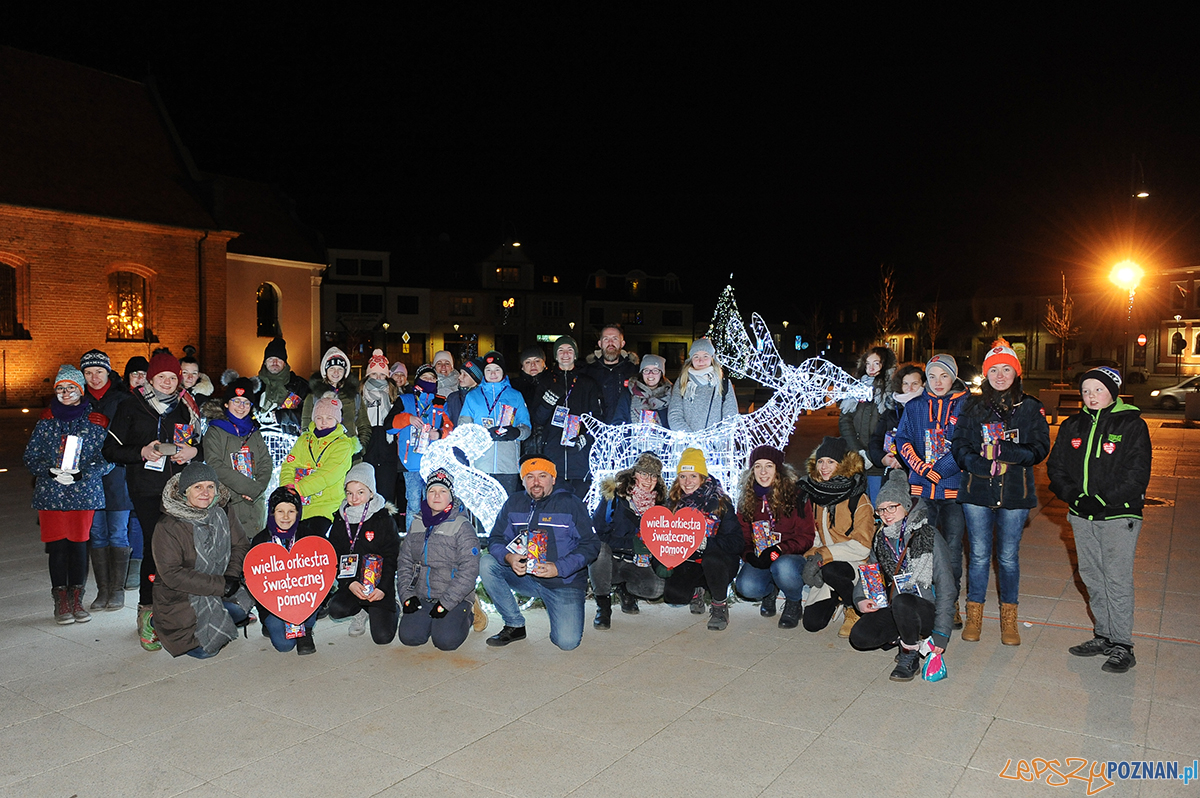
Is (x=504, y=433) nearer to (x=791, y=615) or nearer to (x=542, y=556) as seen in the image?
(x=542, y=556)

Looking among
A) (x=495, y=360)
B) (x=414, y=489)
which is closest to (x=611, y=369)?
(x=495, y=360)

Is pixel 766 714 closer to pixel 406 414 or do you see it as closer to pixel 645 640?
pixel 645 640

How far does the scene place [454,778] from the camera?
148 inches

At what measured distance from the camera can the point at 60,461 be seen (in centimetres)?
609

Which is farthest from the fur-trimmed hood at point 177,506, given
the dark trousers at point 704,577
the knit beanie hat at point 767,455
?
the knit beanie hat at point 767,455

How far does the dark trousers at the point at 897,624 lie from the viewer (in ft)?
16.5

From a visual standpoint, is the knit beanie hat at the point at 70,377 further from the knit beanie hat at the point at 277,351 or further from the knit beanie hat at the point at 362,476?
the knit beanie hat at the point at 277,351

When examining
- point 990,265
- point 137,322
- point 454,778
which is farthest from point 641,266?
point 454,778

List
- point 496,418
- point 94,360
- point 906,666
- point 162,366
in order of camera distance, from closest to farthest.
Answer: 1. point 906,666
2. point 162,366
3. point 94,360
4. point 496,418

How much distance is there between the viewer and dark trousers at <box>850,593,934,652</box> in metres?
5.02

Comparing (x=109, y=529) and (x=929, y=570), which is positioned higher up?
(x=929, y=570)

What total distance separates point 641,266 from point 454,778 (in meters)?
60.0

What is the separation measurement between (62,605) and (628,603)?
439 centimetres

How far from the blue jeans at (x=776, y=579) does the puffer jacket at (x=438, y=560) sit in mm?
2127
